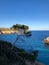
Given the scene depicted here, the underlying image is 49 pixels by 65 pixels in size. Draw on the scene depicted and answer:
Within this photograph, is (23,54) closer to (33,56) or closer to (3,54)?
(33,56)

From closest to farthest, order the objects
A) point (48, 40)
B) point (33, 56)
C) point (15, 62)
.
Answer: point (15, 62) → point (33, 56) → point (48, 40)

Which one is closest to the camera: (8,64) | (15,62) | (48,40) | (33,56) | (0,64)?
(0,64)

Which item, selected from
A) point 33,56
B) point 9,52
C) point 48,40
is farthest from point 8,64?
point 48,40

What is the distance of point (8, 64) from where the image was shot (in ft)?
45.8

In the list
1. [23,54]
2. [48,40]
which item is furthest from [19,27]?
[48,40]

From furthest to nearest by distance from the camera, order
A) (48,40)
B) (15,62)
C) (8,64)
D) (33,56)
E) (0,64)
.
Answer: (48,40)
(33,56)
(15,62)
(8,64)
(0,64)

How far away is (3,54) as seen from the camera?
15.5m

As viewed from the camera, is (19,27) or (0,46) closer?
(0,46)

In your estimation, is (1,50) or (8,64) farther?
(1,50)

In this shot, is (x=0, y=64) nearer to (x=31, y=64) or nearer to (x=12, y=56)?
(x=12, y=56)

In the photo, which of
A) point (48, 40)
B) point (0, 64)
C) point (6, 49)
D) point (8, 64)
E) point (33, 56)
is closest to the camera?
point (0, 64)

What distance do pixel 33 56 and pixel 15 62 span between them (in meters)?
2.73

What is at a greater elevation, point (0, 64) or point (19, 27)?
point (19, 27)

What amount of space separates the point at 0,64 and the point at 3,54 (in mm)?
2461
